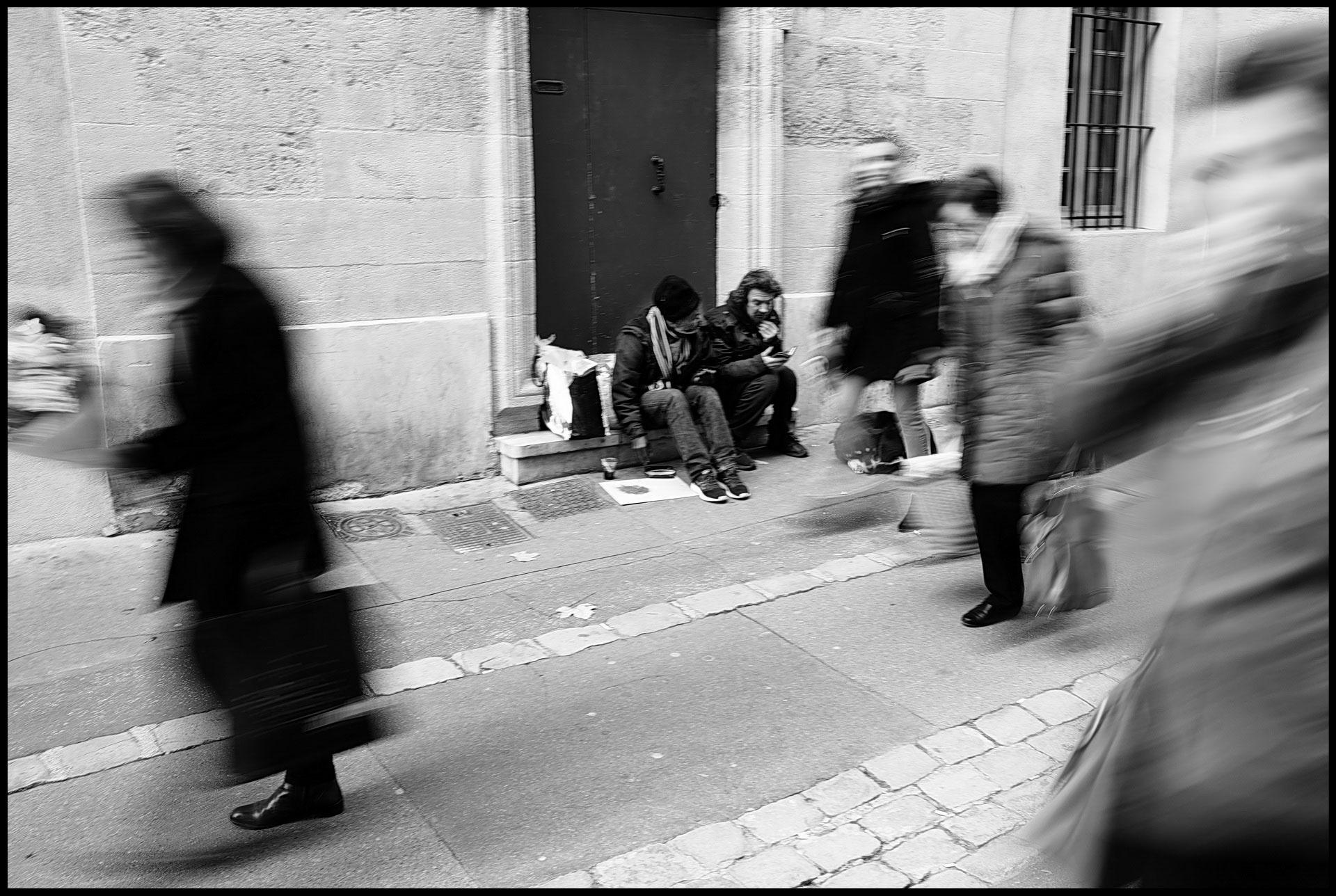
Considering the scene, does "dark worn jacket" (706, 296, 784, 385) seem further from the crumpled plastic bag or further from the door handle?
the crumpled plastic bag

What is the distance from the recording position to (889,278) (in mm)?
5879

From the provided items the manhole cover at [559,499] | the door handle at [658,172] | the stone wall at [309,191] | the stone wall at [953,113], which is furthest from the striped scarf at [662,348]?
the stone wall at [953,113]

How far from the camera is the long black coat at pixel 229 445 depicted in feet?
10.1

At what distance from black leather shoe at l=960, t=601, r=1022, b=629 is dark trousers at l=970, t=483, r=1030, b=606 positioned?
2cm

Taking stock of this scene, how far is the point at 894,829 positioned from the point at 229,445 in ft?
7.63

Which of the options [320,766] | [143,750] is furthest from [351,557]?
[320,766]

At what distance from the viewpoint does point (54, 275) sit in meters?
5.68

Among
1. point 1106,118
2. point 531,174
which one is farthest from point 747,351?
point 1106,118

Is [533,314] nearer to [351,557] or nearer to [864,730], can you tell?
[351,557]

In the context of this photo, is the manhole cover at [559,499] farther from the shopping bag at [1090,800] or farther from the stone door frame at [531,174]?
the shopping bag at [1090,800]

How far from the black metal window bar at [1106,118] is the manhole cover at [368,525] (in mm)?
6909

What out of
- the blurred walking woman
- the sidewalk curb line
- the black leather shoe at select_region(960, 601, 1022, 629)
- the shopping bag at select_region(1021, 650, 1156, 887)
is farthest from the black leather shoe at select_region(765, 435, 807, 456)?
the shopping bag at select_region(1021, 650, 1156, 887)

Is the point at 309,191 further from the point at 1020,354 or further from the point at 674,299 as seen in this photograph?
the point at 1020,354

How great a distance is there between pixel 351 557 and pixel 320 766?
2.43 m
